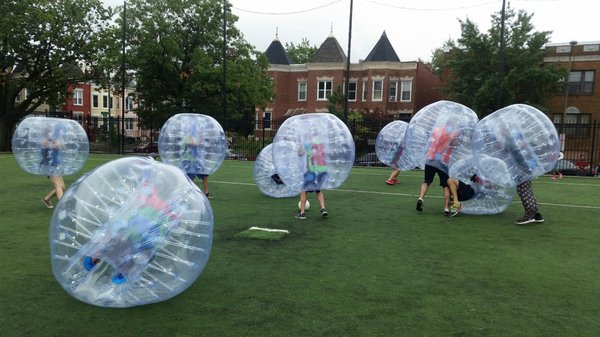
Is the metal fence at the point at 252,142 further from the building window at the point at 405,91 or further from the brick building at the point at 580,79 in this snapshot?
the building window at the point at 405,91

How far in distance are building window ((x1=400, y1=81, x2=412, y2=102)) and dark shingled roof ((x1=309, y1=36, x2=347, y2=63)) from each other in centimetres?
654

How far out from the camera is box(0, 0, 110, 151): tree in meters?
26.2

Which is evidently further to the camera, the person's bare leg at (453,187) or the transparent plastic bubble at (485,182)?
the person's bare leg at (453,187)

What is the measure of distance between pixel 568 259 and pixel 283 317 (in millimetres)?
4038

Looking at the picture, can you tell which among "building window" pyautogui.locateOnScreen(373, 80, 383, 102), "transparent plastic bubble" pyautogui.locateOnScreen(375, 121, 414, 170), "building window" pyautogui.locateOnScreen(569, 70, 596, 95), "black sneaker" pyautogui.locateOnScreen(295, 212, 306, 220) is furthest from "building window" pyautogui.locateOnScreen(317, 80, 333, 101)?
"black sneaker" pyautogui.locateOnScreen(295, 212, 306, 220)

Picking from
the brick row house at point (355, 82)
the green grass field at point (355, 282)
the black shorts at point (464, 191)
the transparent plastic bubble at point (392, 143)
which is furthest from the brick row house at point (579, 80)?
the green grass field at point (355, 282)

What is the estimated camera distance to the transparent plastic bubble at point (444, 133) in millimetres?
8086

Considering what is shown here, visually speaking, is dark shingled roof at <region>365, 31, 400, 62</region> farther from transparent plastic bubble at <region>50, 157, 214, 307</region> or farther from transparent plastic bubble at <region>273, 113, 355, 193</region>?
transparent plastic bubble at <region>50, 157, 214, 307</region>

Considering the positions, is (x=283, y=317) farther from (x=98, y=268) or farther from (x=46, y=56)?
(x=46, y=56)

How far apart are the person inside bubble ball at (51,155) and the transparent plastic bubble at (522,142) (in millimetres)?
7861

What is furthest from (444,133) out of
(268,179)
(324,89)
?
(324,89)

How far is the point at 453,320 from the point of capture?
3750 mm

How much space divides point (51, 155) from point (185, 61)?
86.3ft

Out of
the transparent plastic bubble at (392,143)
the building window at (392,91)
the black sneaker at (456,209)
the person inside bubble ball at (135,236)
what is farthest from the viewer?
the building window at (392,91)
